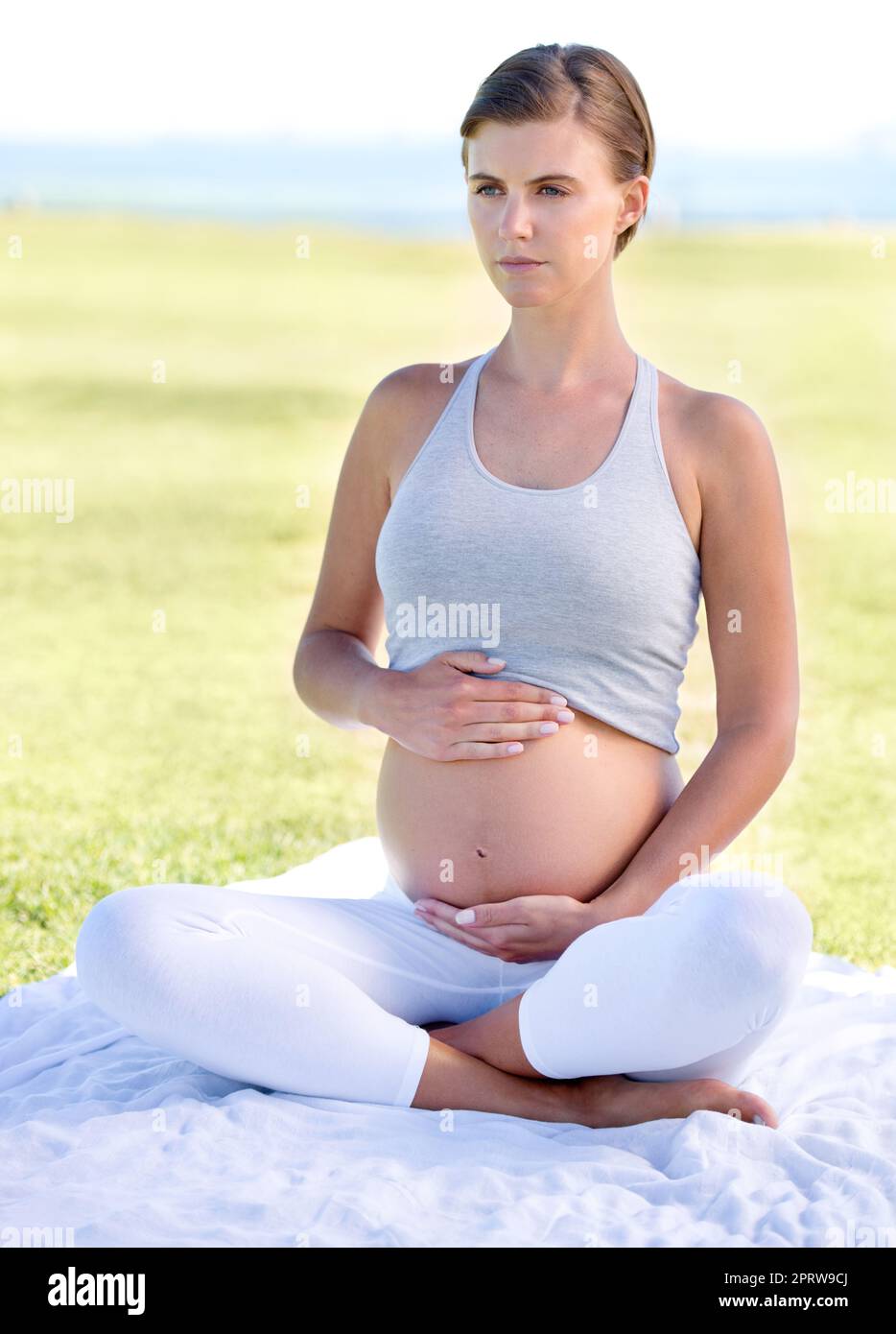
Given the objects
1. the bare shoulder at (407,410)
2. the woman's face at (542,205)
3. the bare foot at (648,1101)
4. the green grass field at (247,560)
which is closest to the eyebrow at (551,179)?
the woman's face at (542,205)

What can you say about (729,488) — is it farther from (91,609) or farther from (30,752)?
(91,609)

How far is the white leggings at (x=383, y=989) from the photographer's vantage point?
7.20 feet

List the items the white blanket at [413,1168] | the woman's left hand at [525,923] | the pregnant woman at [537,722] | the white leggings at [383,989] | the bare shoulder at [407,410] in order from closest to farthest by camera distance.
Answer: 1. the white blanket at [413,1168]
2. the white leggings at [383,989]
3. the pregnant woman at [537,722]
4. the woman's left hand at [525,923]
5. the bare shoulder at [407,410]

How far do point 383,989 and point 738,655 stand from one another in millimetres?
786

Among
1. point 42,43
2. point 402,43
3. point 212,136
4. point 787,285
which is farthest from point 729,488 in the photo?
point 212,136

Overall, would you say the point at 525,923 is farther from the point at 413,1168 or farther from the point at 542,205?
the point at 542,205

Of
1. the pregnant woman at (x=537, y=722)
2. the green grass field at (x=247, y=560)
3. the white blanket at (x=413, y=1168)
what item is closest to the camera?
the white blanket at (x=413, y=1168)

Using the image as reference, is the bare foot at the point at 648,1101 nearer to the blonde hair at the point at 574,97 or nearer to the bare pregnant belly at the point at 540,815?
the bare pregnant belly at the point at 540,815

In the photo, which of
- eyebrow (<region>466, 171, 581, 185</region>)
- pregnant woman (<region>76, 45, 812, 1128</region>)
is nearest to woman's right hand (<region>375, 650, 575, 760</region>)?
pregnant woman (<region>76, 45, 812, 1128</region>)

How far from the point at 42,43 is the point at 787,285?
5376 cm

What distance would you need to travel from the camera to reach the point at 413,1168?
216 centimetres

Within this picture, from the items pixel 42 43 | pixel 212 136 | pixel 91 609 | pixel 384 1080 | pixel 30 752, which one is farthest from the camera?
pixel 212 136

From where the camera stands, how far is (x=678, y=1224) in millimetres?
2037

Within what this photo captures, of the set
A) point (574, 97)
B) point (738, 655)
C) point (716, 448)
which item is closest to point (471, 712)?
point (738, 655)
